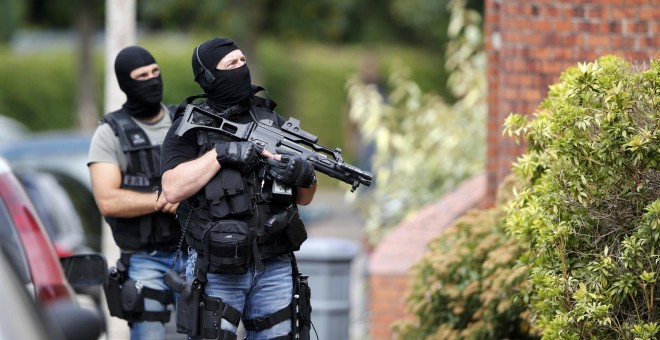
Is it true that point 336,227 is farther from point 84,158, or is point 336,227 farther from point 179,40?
point 179,40

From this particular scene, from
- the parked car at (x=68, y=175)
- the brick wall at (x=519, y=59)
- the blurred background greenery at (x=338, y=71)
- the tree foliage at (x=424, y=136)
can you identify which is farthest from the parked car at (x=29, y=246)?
the tree foliage at (x=424, y=136)

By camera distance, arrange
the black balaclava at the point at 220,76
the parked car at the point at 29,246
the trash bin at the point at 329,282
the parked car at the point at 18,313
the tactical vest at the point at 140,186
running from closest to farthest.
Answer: the parked car at the point at 18,313 → the parked car at the point at 29,246 → the black balaclava at the point at 220,76 → the tactical vest at the point at 140,186 → the trash bin at the point at 329,282

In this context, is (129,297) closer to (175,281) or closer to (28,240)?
(175,281)

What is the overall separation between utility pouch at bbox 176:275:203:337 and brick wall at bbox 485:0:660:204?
266 cm

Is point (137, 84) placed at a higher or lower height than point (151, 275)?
higher

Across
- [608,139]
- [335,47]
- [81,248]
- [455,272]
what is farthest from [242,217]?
[335,47]

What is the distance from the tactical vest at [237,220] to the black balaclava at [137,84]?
798 millimetres

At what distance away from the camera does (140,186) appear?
5.65 m

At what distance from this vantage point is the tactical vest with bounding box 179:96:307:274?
475 centimetres

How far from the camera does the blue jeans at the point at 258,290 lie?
488 cm

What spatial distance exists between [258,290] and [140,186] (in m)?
1.02

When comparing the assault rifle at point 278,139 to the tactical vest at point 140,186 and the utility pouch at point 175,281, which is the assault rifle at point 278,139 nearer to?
the utility pouch at point 175,281

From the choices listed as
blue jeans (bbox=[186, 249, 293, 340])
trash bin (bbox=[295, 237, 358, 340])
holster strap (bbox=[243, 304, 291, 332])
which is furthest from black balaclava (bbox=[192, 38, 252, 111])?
trash bin (bbox=[295, 237, 358, 340])

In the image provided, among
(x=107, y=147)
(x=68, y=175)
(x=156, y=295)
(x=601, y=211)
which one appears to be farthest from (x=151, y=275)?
(x=68, y=175)
